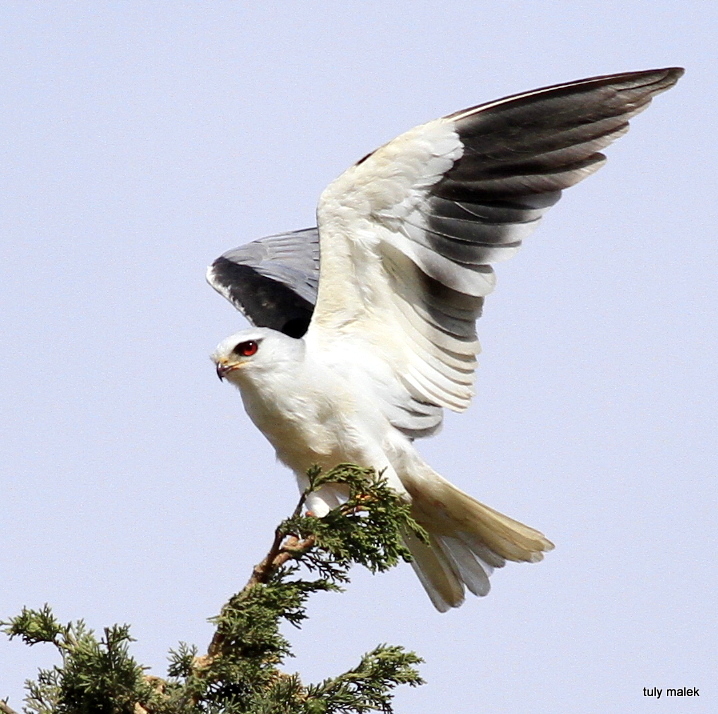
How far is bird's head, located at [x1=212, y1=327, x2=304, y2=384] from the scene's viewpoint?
19.2 ft

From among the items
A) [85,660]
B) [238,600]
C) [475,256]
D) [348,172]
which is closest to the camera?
[85,660]

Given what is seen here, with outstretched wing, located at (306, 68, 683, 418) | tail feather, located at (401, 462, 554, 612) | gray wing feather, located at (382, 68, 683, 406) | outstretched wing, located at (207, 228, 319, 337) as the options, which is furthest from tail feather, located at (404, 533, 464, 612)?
outstretched wing, located at (207, 228, 319, 337)

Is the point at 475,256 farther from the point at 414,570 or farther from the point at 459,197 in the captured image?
the point at 414,570

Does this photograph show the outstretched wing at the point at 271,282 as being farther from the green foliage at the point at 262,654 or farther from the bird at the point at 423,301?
the green foliage at the point at 262,654

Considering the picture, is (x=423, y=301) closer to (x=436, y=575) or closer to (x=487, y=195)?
(x=487, y=195)

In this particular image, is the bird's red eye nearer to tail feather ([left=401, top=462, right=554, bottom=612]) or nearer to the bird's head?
the bird's head

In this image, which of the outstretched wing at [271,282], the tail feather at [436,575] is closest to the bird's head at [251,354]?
the tail feather at [436,575]

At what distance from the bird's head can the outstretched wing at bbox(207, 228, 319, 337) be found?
145 cm

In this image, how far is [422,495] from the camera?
619cm

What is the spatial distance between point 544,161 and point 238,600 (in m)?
2.86

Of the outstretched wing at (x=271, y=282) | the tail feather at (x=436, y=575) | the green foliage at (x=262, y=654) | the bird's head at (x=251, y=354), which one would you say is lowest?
the green foliage at (x=262, y=654)

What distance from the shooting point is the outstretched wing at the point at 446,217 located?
5.88m

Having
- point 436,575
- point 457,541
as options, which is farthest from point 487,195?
point 436,575

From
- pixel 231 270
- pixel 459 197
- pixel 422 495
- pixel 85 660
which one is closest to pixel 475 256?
pixel 459 197
